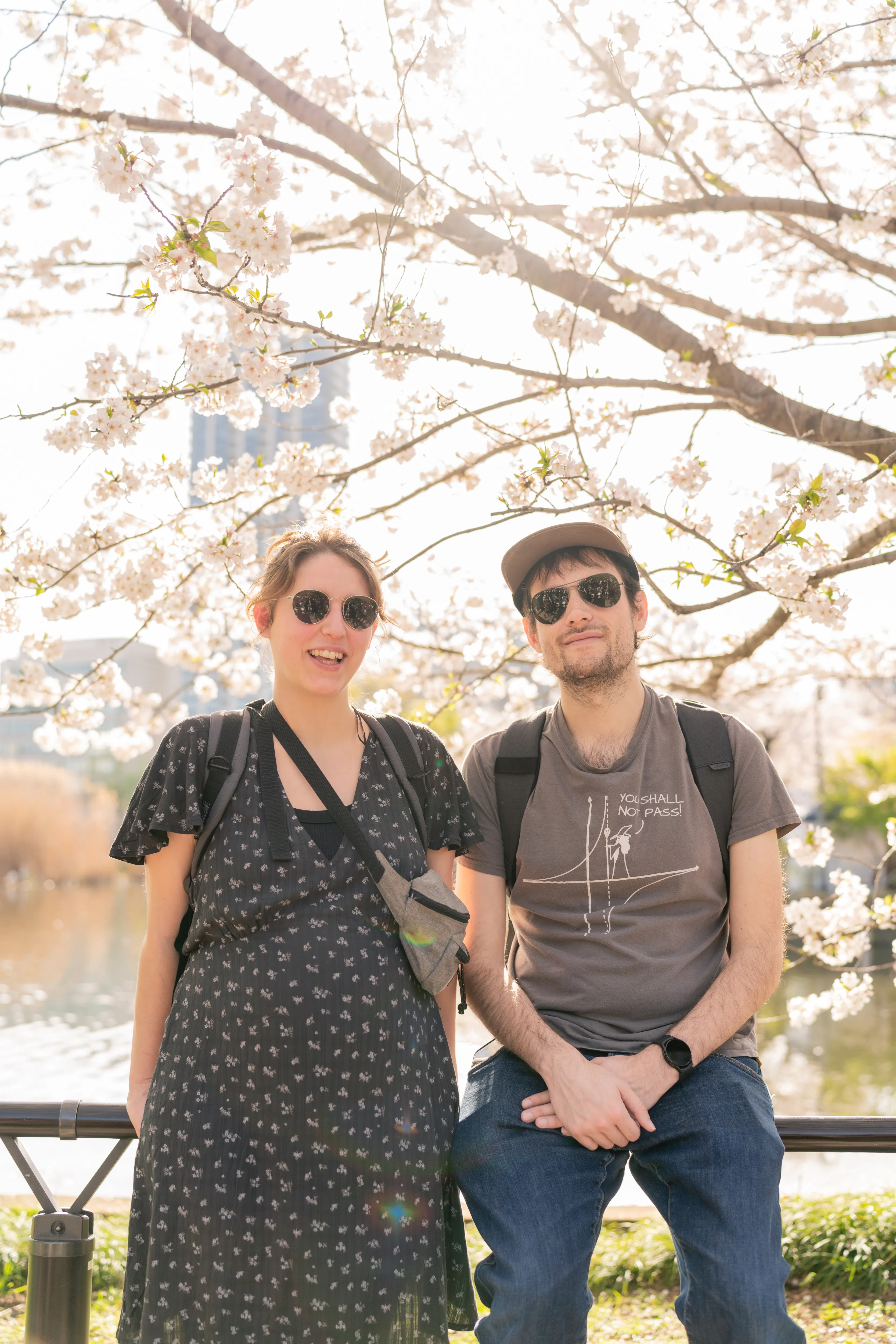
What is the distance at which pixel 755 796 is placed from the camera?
Result: 231 cm

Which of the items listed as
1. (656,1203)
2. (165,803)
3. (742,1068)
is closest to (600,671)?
(742,1068)

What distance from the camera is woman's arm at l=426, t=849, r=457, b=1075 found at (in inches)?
87.4

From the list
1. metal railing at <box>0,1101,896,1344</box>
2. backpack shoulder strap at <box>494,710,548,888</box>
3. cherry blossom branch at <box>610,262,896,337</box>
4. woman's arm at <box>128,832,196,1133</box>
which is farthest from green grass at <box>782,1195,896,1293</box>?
cherry blossom branch at <box>610,262,896,337</box>

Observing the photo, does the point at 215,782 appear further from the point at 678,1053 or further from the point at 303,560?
the point at 678,1053

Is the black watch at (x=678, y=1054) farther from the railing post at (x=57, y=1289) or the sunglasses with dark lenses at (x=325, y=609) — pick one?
the railing post at (x=57, y=1289)

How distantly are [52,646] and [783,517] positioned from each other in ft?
10.2

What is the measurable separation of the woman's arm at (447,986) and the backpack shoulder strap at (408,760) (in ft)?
0.13

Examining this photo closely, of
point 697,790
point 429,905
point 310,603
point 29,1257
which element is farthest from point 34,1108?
point 697,790

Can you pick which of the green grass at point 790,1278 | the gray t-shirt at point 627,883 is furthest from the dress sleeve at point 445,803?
the green grass at point 790,1278

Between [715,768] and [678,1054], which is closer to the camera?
[678,1054]

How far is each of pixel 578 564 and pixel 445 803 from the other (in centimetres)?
70

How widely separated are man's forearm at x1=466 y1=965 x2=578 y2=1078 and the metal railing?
574mm

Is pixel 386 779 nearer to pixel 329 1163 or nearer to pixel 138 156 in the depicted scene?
pixel 329 1163

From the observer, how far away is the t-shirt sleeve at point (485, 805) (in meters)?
2.38
